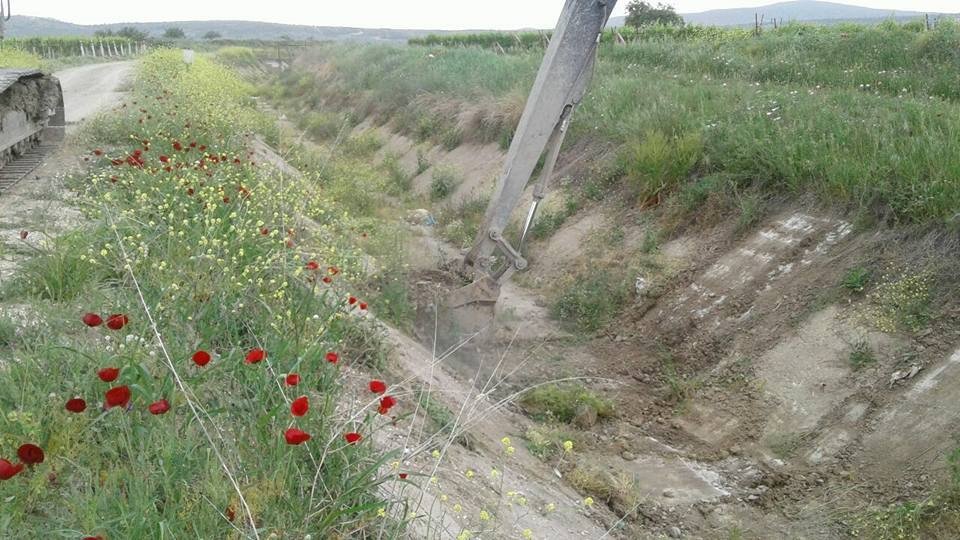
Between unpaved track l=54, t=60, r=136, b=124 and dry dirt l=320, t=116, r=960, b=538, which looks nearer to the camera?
dry dirt l=320, t=116, r=960, b=538

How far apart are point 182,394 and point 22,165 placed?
6.77 meters

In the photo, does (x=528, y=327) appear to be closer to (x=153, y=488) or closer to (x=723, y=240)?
(x=723, y=240)

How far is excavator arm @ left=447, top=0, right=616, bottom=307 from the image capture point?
7488mm

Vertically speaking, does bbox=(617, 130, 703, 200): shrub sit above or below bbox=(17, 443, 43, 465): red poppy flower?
below

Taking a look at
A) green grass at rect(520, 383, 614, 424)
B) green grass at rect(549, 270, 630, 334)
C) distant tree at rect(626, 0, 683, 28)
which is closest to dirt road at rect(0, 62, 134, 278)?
green grass at rect(520, 383, 614, 424)

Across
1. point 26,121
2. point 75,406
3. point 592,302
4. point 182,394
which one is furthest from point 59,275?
point 26,121

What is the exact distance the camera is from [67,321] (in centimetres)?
396

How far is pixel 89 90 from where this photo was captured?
1862 cm

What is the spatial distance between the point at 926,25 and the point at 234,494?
2433cm

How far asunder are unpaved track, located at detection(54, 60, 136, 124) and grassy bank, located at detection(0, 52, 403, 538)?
28.7 feet

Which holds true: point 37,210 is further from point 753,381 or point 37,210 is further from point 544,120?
point 753,381

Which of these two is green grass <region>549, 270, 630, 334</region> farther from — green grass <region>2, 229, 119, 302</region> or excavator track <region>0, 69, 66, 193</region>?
excavator track <region>0, 69, 66, 193</region>

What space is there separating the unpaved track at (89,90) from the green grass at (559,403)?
875 cm

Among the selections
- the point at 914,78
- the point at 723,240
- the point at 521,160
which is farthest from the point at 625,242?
the point at 914,78
